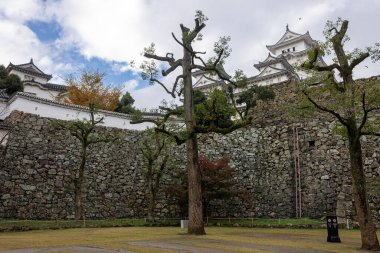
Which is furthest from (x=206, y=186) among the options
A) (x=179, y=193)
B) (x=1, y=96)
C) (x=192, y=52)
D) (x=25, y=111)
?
(x=1, y=96)

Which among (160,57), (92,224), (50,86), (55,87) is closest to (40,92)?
(50,86)

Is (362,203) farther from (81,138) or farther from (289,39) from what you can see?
(289,39)

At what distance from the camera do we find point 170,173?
2164 cm

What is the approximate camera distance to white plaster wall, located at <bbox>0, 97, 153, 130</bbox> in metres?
18.8

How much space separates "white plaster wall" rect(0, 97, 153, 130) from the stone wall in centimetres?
44

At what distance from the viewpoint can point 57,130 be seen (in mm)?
19406

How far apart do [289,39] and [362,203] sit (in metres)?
45.3

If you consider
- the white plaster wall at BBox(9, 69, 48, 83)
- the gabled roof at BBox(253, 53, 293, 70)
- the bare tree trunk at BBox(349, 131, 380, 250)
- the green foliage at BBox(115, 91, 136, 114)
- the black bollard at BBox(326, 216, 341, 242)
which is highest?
the gabled roof at BBox(253, 53, 293, 70)

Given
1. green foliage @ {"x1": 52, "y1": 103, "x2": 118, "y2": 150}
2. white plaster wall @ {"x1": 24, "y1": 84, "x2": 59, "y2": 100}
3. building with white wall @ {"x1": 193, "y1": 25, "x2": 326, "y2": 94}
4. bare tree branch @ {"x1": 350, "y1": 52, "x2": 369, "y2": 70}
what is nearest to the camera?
bare tree branch @ {"x1": 350, "y1": 52, "x2": 369, "y2": 70}

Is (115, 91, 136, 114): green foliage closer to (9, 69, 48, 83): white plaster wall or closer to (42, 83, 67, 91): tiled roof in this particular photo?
(42, 83, 67, 91): tiled roof

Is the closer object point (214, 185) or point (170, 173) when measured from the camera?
point (214, 185)

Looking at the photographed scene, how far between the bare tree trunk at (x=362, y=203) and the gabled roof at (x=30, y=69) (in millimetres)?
37834

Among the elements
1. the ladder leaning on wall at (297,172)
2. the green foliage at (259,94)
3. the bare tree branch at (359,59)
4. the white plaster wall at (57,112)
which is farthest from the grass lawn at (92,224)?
the bare tree branch at (359,59)

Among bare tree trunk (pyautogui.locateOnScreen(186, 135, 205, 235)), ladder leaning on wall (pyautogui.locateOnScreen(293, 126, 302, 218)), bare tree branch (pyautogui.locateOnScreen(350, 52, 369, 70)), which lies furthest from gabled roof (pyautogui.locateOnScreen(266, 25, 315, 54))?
bare tree branch (pyautogui.locateOnScreen(350, 52, 369, 70))
